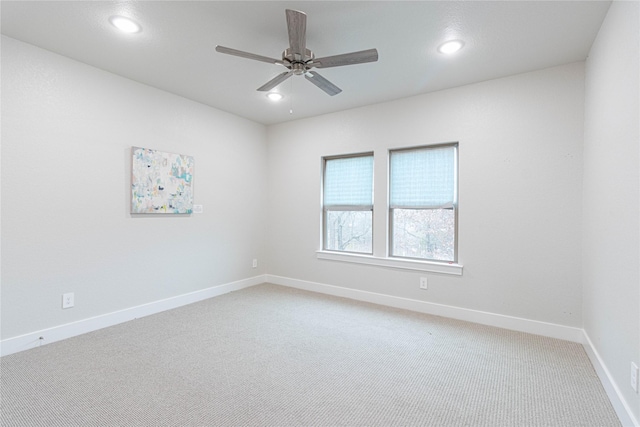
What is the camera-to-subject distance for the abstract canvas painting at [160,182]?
3.28 metres

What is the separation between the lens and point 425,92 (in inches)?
139

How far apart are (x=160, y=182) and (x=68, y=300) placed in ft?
4.67

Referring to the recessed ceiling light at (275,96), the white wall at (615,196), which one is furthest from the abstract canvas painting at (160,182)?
the white wall at (615,196)

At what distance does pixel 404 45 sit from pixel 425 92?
1128 mm

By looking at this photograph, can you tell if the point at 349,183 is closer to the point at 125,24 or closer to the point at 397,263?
the point at 397,263

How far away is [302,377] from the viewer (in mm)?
2178

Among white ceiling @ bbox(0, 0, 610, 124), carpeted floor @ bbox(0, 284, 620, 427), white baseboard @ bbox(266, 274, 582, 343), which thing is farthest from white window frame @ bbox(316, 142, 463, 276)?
white ceiling @ bbox(0, 0, 610, 124)

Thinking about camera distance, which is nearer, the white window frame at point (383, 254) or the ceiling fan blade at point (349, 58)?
the ceiling fan blade at point (349, 58)

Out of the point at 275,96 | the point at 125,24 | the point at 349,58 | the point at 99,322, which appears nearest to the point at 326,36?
the point at 349,58

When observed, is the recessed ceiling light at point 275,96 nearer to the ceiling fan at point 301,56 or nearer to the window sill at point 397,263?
the ceiling fan at point 301,56

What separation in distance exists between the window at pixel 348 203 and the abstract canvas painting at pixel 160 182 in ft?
6.14

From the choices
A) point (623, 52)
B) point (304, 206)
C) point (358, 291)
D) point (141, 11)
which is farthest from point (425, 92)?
point (141, 11)

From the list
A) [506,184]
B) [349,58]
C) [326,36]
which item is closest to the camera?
[349,58]

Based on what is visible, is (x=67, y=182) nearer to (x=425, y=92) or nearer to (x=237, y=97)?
(x=237, y=97)
